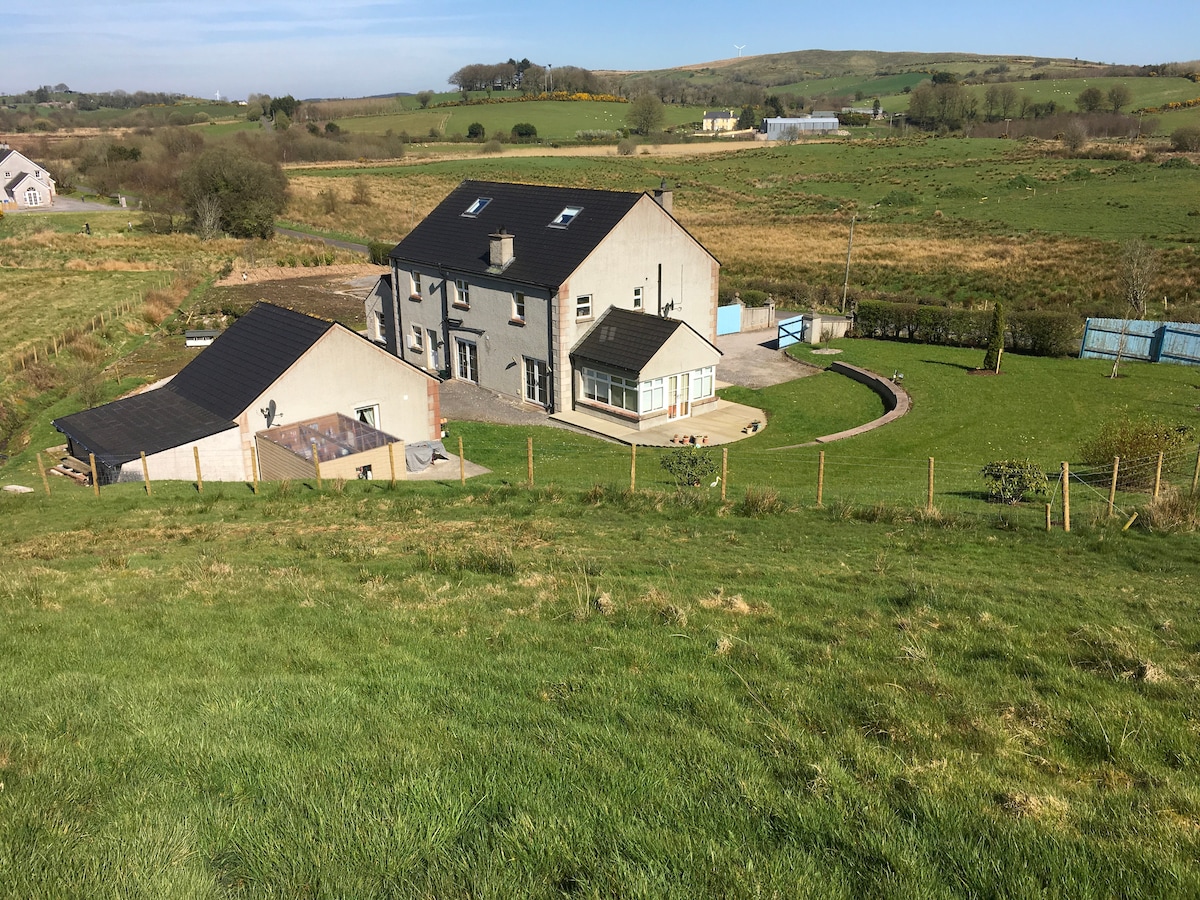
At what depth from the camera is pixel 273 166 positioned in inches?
3671

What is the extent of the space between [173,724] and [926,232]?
269 ft

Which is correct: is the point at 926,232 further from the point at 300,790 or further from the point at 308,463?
the point at 300,790

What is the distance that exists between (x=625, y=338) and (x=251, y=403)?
14127 millimetres

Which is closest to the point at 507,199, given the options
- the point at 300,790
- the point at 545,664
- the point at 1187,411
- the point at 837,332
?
the point at 837,332

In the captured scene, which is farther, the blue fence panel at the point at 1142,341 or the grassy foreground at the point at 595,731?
the blue fence panel at the point at 1142,341

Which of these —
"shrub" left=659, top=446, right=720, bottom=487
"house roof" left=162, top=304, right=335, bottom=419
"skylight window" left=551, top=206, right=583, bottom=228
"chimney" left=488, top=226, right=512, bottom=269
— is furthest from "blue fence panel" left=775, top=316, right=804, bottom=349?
"house roof" left=162, top=304, right=335, bottom=419

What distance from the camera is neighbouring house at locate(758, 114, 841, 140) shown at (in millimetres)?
171125

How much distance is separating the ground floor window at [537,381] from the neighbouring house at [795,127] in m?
150

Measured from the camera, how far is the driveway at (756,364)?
3803cm

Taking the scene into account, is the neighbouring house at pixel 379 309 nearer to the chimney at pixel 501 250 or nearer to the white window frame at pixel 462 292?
the white window frame at pixel 462 292

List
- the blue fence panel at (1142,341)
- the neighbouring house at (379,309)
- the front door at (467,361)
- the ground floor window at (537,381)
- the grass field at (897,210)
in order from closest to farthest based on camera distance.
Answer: the ground floor window at (537,381) < the blue fence panel at (1142,341) < the front door at (467,361) < the neighbouring house at (379,309) < the grass field at (897,210)

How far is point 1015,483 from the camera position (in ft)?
64.3

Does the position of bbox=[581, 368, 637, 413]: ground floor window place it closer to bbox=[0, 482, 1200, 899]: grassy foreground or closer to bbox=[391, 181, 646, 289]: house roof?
bbox=[391, 181, 646, 289]: house roof

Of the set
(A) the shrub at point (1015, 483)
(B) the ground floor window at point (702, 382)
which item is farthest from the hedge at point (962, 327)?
(A) the shrub at point (1015, 483)
